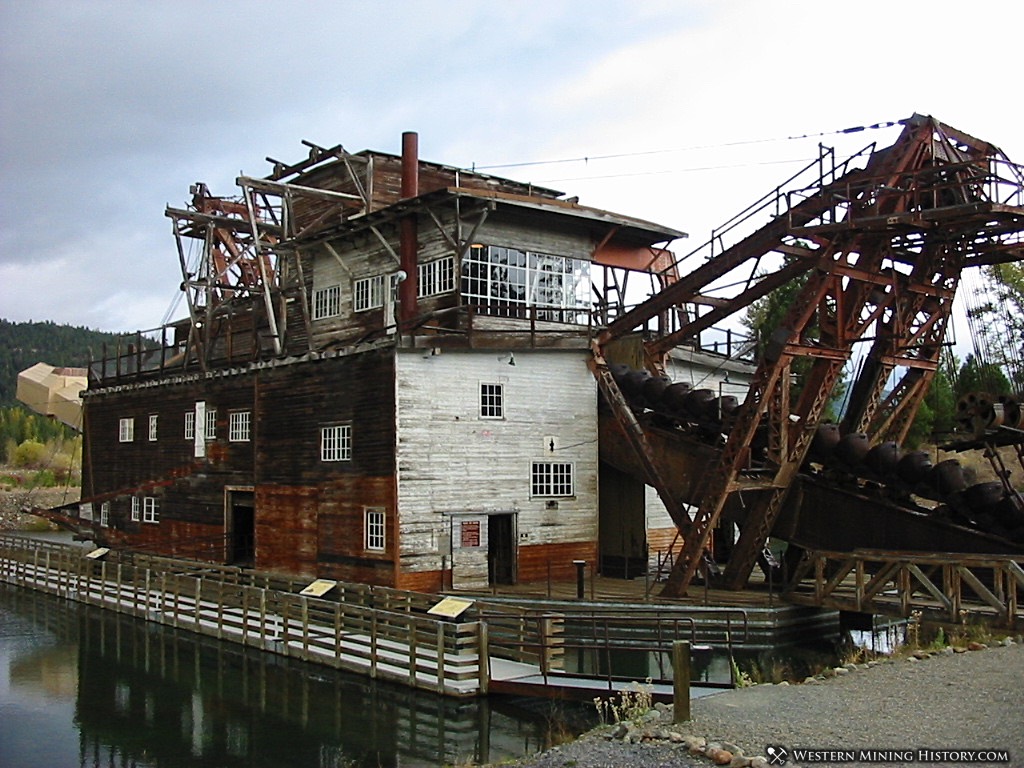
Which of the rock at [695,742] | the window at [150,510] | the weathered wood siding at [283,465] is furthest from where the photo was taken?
the window at [150,510]

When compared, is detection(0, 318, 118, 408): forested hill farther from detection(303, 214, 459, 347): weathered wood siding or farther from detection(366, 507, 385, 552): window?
detection(366, 507, 385, 552): window

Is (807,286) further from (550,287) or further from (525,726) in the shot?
→ (525,726)

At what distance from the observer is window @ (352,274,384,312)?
28609 millimetres

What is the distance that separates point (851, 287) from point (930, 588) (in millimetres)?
7271

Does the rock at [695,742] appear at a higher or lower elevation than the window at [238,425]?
lower

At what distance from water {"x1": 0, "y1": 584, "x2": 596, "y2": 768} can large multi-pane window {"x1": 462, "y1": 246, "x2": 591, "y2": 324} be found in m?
10.7

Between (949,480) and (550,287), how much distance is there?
39.4 ft

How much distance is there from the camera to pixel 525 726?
16000mm

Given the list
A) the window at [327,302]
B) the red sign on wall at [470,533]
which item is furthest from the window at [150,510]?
the red sign on wall at [470,533]

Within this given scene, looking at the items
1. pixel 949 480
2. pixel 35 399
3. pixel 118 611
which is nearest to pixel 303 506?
pixel 118 611

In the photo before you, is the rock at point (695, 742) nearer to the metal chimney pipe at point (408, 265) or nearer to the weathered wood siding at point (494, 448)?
the weathered wood siding at point (494, 448)

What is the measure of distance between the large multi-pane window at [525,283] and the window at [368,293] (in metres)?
3.37

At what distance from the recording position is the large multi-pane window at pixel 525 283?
1045 inches

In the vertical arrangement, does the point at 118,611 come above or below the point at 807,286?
below
